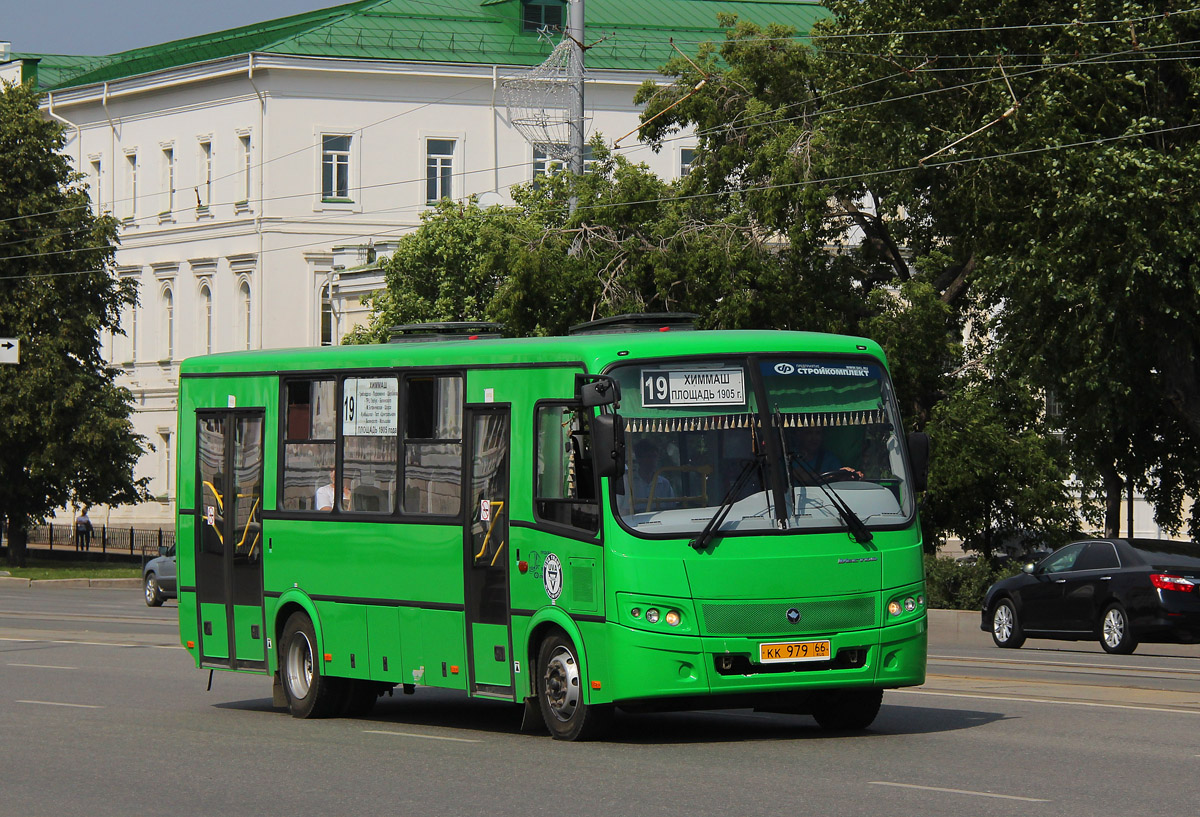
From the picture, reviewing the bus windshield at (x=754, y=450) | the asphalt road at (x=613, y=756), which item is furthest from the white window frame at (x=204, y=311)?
the bus windshield at (x=754, y=450)

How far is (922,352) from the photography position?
36.6 metres

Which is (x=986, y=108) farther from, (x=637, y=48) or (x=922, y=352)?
(x=637, y=48)

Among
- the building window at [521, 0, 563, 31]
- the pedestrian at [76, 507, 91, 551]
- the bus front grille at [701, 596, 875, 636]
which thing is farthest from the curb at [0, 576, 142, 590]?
the bus front grille at [701, 596, 875, 636]

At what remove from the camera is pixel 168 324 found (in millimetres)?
71750

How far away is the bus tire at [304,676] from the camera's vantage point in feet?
53.6

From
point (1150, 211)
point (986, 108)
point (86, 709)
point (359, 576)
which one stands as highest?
point (986, 108)

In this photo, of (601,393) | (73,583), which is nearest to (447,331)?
(601,393)

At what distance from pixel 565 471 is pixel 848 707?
261 centimetres

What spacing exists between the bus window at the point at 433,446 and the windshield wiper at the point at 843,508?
8.86ft

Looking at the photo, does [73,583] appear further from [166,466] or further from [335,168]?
[335,168]

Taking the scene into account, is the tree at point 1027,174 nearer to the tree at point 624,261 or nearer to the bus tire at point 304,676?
the tree at point 624,261

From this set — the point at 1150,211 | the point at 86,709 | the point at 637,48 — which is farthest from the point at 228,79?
the point at 86,709

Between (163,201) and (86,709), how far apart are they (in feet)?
185

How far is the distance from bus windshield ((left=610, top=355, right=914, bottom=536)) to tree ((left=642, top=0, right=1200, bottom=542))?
15.0 m
